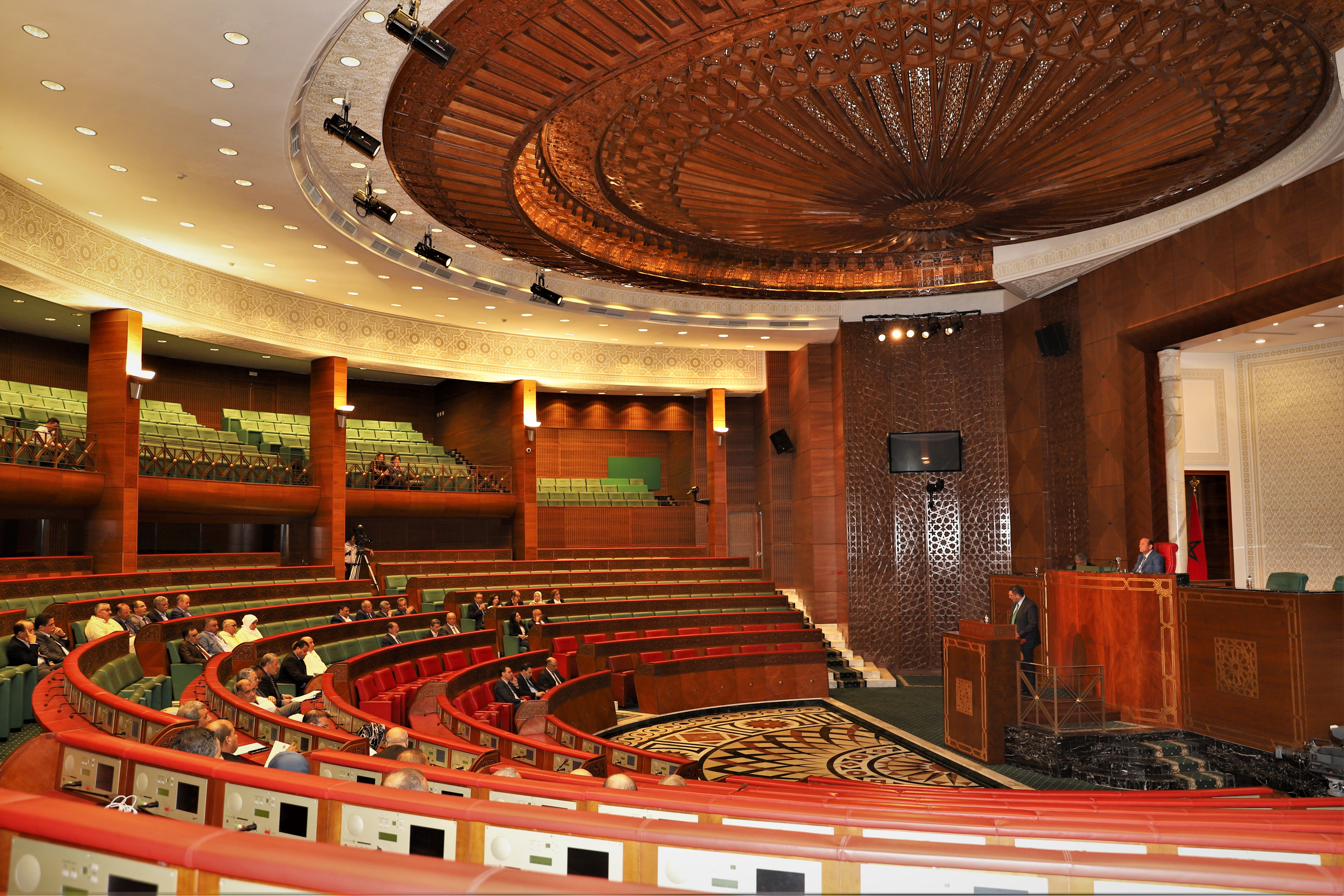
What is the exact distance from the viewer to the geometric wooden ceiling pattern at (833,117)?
6496mm

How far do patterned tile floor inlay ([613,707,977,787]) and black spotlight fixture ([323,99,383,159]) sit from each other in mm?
5648

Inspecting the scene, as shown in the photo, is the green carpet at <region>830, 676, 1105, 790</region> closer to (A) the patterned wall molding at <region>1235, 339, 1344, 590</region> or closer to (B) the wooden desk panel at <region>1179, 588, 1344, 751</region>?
(B) the wooden desk panel at <region>1179, 588, 1344, 751</region>

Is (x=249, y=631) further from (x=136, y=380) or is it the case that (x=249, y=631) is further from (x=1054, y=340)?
(x=1054, y=340)

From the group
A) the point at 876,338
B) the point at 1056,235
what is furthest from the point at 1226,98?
the point at 876,338

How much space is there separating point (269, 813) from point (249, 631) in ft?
23.0

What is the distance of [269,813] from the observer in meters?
2.12

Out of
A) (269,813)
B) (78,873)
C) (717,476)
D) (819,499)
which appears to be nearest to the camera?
(78,873)

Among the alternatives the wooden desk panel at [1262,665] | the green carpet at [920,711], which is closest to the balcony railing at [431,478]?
the green carpet at [920,711]

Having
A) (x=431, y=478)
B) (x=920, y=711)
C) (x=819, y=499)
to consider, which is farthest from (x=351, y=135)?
(x=819, y=499)

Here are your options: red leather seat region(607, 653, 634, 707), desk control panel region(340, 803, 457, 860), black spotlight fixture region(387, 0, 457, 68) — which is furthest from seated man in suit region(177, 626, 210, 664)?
desk control panel region(340, 803, 457, 860)

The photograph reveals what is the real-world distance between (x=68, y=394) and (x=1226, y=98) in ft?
47.9

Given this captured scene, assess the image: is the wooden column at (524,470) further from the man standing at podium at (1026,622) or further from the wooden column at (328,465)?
the man standing at podium at (1026,622)

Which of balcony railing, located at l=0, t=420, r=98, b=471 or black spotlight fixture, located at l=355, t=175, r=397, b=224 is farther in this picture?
balcony railing, located at l=0, t=420, r=98, b=471

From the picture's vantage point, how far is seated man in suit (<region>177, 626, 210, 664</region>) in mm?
6961
